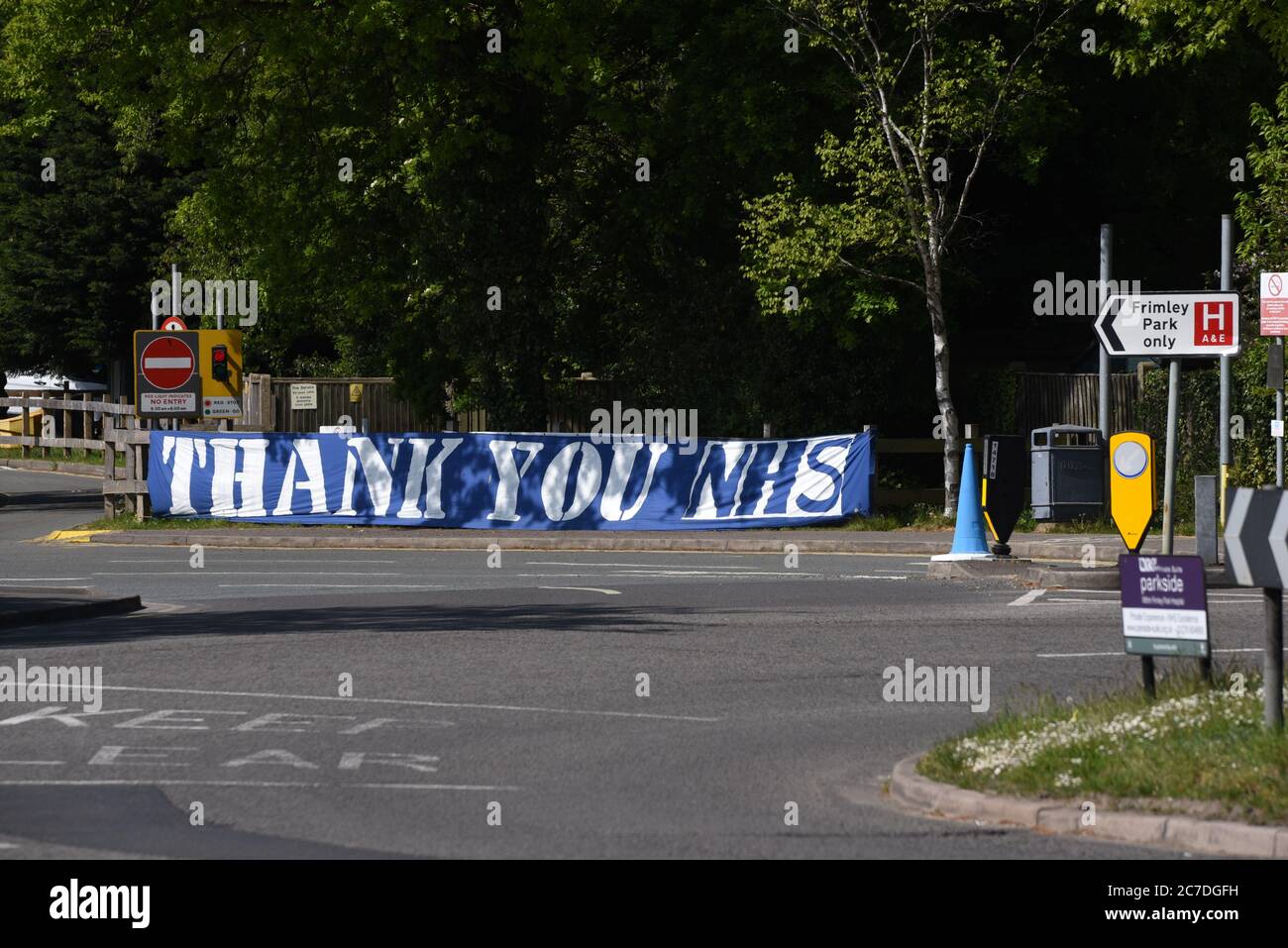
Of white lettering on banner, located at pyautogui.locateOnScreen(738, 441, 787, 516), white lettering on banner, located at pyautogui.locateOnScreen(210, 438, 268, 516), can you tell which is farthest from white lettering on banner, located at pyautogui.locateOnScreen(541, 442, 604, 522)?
white lettering on banner, located at pyautogui.locateOnScreen(210, 438, 268, 516)

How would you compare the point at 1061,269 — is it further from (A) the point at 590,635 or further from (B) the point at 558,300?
(A) the point at 590,635

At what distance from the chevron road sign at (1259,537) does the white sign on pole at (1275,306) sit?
1471 cm

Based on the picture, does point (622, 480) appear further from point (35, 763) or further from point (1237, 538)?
point (1237, 538)

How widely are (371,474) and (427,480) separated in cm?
100

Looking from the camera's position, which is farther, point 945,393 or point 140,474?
point 140,474

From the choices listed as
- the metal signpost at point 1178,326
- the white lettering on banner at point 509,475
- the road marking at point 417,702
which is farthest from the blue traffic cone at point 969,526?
the white lettering on banner at point 509,475

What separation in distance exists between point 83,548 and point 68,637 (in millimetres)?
12112

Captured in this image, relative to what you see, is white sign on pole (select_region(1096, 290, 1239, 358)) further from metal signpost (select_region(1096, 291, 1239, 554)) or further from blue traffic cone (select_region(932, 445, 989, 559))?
blue traffic cone (select_region(932, 445, 989, 559))

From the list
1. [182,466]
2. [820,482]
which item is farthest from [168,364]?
[820,482]

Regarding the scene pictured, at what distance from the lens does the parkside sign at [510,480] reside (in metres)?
28.4

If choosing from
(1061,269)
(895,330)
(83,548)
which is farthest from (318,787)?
(1061,269)

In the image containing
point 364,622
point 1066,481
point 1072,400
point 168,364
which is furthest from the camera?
point 168,364

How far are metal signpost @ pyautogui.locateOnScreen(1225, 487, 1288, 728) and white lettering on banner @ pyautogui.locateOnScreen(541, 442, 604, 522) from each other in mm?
20189

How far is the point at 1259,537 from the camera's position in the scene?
8836mm
